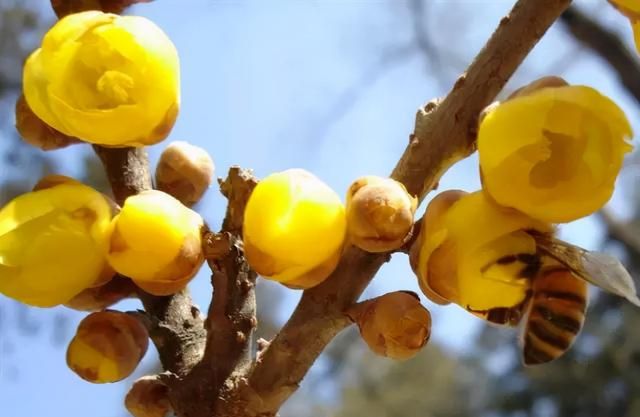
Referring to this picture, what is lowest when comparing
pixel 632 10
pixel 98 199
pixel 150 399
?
pixel 150 399

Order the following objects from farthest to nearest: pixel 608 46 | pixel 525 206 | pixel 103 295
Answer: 1. pixel 608 46
2. pixel 103 295
3. pixel 525 206

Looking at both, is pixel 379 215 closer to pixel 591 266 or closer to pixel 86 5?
pixel 591 266

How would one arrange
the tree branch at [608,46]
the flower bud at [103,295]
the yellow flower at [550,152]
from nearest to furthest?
1. the yellow flower at [550,152]
2. the flower bud at [103,295]
3. the tree branch at [608,46]

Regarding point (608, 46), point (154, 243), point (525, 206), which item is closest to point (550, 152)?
point (525, 206)

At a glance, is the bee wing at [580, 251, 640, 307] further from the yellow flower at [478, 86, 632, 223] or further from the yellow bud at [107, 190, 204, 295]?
the yellow bud at [107, 190, 204, 295]

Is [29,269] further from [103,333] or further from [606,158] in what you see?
[606,158]

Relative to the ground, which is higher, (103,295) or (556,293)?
(556,293)

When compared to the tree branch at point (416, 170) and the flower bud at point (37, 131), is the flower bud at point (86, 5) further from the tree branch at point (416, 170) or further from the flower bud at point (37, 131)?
the tree branch at point (416, 170)

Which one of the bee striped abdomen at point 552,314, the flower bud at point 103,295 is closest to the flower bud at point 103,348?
the flower bud at point 103,295
